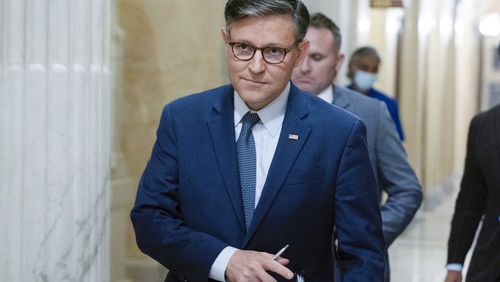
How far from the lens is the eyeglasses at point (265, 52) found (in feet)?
10.1

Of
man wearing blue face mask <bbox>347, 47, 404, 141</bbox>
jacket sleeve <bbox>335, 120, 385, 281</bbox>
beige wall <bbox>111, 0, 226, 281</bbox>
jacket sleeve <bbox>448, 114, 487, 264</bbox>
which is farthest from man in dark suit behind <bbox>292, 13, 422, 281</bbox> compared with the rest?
man wearing blue face mask <bbox>347, 47, 404, 141</bbox>

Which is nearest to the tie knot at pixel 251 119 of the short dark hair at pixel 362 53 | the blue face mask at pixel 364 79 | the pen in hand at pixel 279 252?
the pen in hand at pixel 279 252

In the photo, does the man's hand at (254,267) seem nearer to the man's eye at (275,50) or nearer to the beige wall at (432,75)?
the man's eye at (275,50)

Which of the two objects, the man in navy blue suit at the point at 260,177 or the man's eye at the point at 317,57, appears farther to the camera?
the man's eye at the point at 317,57

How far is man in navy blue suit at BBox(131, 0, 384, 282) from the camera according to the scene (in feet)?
10.1

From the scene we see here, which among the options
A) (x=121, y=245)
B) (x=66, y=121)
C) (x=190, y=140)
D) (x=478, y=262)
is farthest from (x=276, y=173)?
(x=121, y=245)

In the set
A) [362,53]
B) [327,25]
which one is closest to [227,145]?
[327,25]

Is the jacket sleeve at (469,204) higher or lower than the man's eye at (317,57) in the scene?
lower

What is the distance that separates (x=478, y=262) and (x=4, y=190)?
6.79ft

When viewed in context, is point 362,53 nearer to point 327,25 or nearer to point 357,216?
point 327,25

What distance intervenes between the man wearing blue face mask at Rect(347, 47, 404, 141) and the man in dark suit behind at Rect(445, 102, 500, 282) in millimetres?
4815

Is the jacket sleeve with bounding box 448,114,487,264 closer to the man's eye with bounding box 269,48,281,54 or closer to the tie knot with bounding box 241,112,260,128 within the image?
the tie knot with bounding box 241,112,260,128

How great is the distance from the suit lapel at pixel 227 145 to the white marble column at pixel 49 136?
0.87m

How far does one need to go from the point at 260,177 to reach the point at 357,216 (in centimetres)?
31
